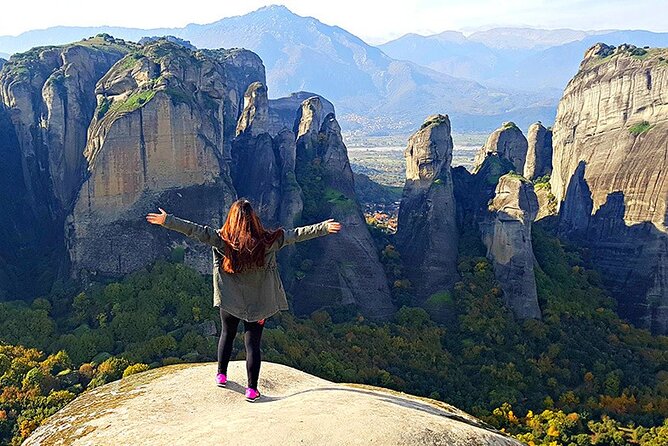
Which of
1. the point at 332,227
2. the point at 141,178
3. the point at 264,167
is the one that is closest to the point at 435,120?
the point at 264,167

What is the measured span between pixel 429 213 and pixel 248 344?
2837 cm

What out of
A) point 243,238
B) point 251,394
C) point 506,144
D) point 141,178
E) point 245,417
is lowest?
point 251,394

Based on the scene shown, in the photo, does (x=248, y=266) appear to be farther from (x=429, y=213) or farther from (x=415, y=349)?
(x=429, y=213)

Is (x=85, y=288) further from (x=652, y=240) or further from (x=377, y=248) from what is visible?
(x=652, y=240)

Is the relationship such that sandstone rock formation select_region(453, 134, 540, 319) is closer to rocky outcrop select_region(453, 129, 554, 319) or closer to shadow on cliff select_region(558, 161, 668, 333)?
rocky outcrop select_region(453, 129, 554, 319)

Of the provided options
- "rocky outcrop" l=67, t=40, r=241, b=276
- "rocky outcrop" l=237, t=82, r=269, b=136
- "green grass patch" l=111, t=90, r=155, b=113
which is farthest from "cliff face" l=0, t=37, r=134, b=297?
"rocky outcrop" l=237, t=82, r=269, b=136

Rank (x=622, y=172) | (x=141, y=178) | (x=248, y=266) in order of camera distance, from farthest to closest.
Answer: (x=622, y=172)
(x=141, y=178)
(x=248, y=266)

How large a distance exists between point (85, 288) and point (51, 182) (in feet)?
37.5

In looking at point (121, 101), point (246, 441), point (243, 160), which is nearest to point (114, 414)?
point (246, 441)

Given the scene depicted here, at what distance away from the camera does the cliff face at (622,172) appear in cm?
3186

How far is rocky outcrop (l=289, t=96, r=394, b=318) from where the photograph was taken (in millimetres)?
31438

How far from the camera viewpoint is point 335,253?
32.7 metres

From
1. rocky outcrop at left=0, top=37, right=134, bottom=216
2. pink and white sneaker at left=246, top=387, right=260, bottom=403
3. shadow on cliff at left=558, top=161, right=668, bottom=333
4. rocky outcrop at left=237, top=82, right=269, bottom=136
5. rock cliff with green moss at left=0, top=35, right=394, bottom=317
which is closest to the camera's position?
pink and white sneaker at left=246, top=387, right=260, bottom=403

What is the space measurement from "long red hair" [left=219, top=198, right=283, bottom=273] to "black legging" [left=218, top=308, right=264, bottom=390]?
2.50 ft
